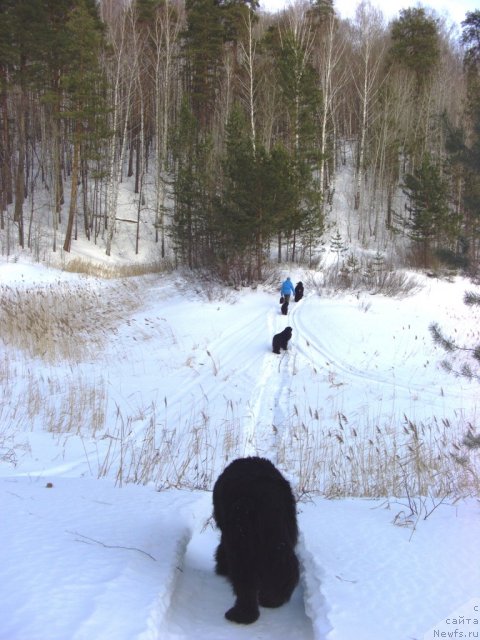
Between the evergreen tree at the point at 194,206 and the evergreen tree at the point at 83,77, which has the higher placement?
the evergreen tree at the point at 83,77

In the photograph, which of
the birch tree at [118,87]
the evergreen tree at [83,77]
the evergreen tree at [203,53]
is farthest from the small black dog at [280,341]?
the evergreen tree at [203,53]

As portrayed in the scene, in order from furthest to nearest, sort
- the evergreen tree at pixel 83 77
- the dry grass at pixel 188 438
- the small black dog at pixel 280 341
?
1. the evergreen tree at pixel 83 77
2. the small black dog at pixel 280 341
3. the dry grass at pixel 188 438

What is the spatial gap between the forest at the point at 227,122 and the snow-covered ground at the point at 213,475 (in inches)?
383

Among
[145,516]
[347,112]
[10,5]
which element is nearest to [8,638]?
[145,516]

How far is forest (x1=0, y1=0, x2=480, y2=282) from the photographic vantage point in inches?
956

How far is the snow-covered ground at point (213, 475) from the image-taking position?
7.24ft

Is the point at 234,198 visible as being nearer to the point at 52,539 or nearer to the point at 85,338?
the point at 85,338

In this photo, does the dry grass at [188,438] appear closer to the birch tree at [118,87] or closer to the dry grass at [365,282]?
the dry grass at [365,282]

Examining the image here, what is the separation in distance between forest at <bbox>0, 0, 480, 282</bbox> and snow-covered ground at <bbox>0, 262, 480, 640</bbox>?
972cm

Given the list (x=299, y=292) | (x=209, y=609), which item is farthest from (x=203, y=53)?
(x=209, y=609)

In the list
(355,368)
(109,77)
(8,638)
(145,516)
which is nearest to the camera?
(8,638)

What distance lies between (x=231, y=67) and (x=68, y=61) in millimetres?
13432

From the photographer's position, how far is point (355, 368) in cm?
1158

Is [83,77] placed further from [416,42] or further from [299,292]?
[416,42]
